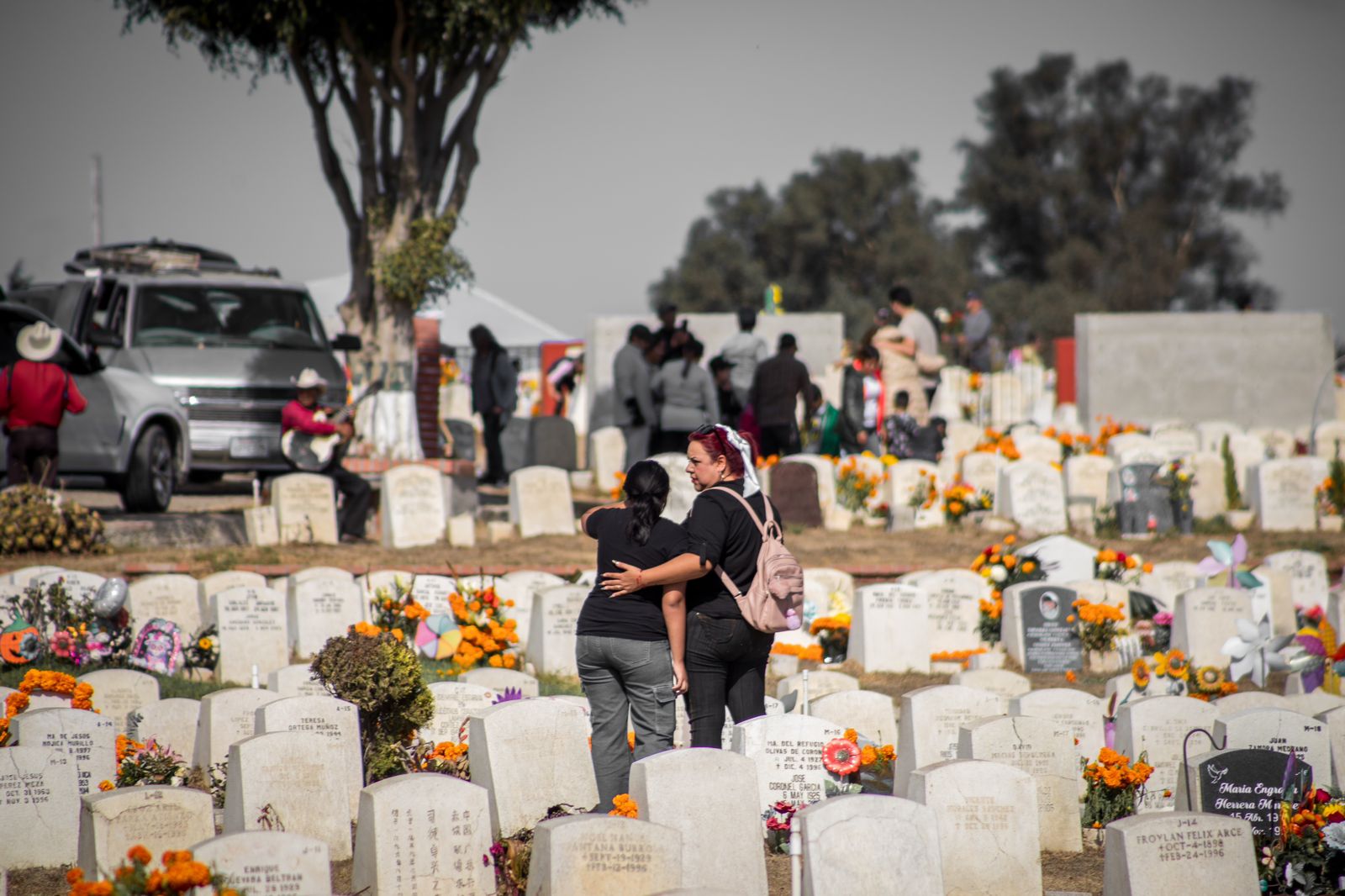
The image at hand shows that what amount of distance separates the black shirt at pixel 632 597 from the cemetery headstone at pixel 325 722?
3.85ft

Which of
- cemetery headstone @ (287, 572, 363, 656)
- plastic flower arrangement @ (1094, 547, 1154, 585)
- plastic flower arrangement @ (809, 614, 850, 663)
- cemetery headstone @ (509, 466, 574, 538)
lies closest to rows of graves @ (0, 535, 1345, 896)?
cemetery headstone @ (287, 572, 363, 656)

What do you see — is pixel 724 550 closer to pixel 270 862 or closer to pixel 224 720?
pixel 270 862

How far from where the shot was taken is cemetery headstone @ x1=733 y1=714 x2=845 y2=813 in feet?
20.0

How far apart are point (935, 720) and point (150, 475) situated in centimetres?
821

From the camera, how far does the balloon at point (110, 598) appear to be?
8438mm

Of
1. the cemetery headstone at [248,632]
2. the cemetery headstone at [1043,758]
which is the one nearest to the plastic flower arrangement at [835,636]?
the cemetery headstone at [1043,758]

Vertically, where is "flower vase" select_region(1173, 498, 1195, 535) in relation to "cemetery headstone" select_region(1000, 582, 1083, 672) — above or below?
above

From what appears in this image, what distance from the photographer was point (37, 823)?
573 centimetres

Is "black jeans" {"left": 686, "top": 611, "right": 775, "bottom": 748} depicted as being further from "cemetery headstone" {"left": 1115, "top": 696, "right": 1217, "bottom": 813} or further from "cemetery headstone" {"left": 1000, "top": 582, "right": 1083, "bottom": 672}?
"cemetery headstone" {"left": 1000, "top": 582, "right": 1083, "bottom": 672}

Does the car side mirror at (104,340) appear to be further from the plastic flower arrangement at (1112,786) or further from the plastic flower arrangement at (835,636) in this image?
the plastic flower arrangement at (1112,786)

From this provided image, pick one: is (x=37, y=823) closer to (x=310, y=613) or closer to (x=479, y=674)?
(x=479, y=674)

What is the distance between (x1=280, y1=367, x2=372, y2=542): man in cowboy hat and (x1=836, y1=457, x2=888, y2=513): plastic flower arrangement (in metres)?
4.61

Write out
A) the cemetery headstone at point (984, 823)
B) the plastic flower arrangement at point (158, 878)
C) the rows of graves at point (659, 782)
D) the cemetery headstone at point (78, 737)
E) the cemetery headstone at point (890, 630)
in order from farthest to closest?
the cemetery headstone at point (890, 630) < the cemetery headstone at point (78, 737) < the cemetery headstone at point (984, 823) < the rows of graves at point (659, 782) < the plastic flower arrangement at point (158, 878)

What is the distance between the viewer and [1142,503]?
44.2ft
